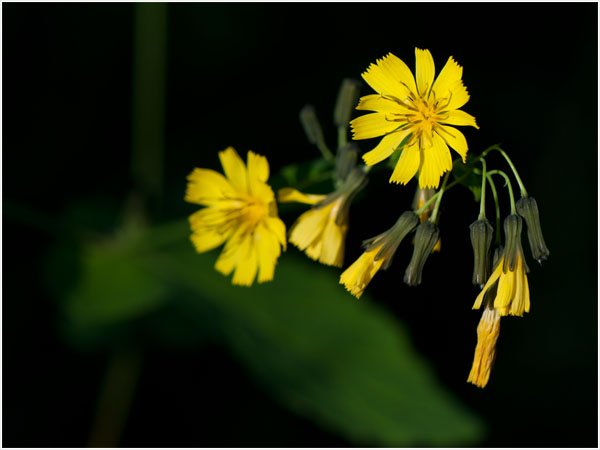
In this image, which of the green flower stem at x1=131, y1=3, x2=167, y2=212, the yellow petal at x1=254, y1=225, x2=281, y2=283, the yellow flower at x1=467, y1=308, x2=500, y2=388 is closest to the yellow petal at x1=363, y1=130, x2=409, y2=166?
the yellow petal at x1=254, y1=225, x2=281, y2=283

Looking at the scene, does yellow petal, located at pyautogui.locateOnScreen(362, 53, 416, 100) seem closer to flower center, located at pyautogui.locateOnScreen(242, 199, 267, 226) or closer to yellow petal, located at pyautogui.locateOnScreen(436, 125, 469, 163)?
yellow petal, located at pyautogui.locateOnScreen(436, 125, 469, 163)

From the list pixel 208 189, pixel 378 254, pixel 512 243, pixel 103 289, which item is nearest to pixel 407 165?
pixel 378 254

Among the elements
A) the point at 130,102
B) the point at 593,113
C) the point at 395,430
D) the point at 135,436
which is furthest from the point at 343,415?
the point at 593,113

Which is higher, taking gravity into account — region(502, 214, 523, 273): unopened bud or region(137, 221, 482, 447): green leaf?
region(502, 214, 523, 273): unopened bud

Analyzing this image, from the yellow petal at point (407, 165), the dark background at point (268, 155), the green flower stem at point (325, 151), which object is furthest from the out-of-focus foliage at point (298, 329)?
the yellow petal at point (407, 165)

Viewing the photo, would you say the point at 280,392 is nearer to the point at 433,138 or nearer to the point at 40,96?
the point at 433,138

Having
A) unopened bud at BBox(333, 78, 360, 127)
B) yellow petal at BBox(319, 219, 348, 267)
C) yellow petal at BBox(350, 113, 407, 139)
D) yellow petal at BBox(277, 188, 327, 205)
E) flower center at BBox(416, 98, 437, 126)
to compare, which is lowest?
yellow petal at BBox(319, 219, 348, 267)

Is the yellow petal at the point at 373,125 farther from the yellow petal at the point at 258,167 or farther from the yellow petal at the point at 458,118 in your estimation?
the yellow petal at the point at 258,167
